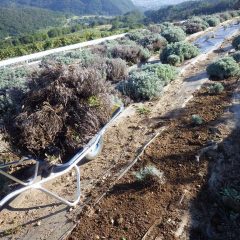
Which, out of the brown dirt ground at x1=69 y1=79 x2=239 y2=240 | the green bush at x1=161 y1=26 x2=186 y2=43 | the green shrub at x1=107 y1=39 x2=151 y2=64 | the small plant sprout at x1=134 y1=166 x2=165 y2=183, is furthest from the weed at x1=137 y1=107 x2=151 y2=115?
the green bush at x1=161 y1=26 x2=186 y2=43

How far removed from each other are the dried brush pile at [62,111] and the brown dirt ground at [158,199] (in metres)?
0.97

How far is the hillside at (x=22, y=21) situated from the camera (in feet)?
466

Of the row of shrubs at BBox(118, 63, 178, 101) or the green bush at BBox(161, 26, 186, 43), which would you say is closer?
the row of shrubs at BBox(118, 63, 178, 101)

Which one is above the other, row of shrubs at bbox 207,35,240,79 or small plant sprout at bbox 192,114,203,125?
small plant sprout at bbox 192,114,203,125

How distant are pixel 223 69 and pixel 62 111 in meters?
7.42

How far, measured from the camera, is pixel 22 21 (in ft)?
506

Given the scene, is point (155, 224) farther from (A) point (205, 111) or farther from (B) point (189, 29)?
(B) point (189, 29)

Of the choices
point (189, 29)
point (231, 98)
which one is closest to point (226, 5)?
point (189, 29)

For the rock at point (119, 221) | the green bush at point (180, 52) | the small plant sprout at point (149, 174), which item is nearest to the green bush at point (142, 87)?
the small plant sprout at point (149, 174)

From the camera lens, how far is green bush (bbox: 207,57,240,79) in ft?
39.0

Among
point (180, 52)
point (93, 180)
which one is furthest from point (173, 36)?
point (93, 180)

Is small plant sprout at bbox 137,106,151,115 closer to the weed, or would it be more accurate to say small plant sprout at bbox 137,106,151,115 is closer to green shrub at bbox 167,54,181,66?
the weed

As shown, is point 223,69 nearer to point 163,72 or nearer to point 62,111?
point 163,72

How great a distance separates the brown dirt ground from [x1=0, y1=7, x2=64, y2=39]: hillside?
13309cm
